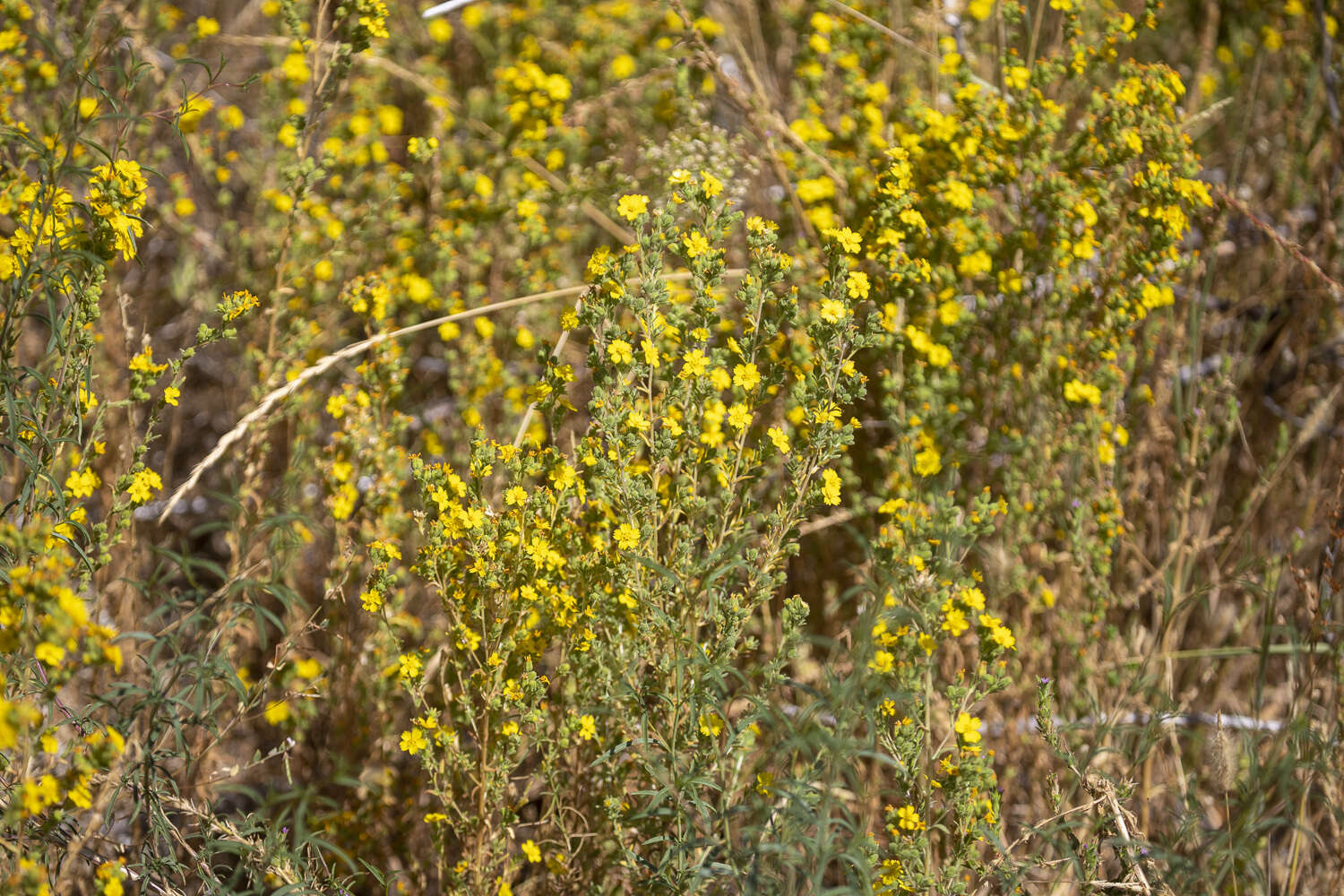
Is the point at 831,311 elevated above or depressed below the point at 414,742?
above

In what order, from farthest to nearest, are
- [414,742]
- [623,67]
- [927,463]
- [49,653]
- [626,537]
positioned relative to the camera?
[623,67] < [927,463] < [414,742] < [626,537] < [49,653]

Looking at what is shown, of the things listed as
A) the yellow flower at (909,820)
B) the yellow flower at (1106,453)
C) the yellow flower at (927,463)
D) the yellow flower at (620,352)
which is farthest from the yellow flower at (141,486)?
the yellow flower at (1106,453)

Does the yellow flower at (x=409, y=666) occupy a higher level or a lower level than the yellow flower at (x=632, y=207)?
lower

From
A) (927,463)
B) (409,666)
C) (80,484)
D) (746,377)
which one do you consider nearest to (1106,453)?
(927,463)

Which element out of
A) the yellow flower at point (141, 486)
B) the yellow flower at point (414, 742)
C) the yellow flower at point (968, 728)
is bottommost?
the yellow flower at point (968, 728)

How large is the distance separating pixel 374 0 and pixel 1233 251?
9.52ft

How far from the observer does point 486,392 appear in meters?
2.83

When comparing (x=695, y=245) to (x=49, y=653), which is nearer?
(x=49, y=653)

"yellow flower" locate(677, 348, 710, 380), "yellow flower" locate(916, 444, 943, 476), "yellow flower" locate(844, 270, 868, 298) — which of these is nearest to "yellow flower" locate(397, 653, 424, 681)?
"yellow flower" locate(677, 348, 710, 380)

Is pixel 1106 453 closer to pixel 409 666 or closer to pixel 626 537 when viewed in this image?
pixel 626 537

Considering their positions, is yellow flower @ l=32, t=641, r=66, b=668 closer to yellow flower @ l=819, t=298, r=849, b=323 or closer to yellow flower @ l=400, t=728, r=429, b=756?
yellow flower @ l=400, t=728, r=429, b=756

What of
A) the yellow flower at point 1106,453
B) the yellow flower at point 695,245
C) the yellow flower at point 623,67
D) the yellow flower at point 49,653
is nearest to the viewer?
the yellow flower at point 49,653

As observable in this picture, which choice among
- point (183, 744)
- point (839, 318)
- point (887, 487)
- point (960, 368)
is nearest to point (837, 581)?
point (887, 487)

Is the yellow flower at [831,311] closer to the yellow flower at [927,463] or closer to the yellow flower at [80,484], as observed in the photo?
the yellow flower at [927,463]
